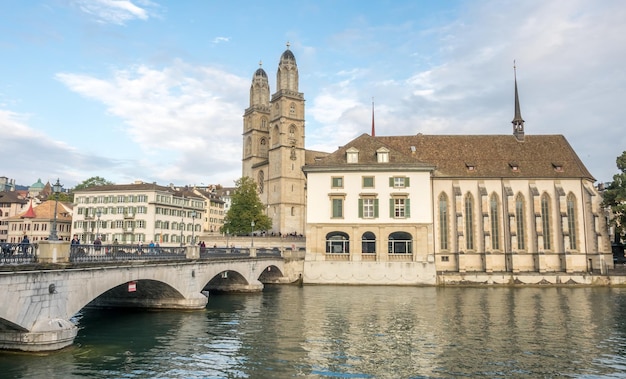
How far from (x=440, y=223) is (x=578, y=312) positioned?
23.8 meters

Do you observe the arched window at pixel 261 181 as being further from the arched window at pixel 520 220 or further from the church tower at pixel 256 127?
the arched window at pixel 520 220

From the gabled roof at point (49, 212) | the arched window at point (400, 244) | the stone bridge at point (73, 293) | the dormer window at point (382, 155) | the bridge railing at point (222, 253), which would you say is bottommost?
the stone bridge at point (73, 293)

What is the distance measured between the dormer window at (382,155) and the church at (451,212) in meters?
0.11

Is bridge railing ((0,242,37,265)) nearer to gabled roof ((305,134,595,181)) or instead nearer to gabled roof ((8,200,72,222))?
gabled roof ((305,134,595,181))

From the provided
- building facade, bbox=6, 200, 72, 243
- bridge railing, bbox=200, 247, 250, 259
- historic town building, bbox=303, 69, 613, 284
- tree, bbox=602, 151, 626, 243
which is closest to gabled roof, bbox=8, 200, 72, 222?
building facade, bbox=6, 200, 72, 243

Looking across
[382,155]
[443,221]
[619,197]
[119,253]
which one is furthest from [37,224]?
[619,197]

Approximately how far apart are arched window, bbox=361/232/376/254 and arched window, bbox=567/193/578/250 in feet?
70.9

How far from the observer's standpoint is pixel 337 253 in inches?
2003

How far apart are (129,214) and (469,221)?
188 feet

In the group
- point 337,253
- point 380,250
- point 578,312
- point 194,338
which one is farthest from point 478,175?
point 194,338

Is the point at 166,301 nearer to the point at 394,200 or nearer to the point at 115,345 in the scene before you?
the point at 115,345

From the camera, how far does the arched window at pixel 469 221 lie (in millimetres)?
53500

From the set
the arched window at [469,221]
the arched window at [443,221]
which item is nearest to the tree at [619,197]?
the arched window at [469,221]

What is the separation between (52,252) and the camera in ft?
60.6
